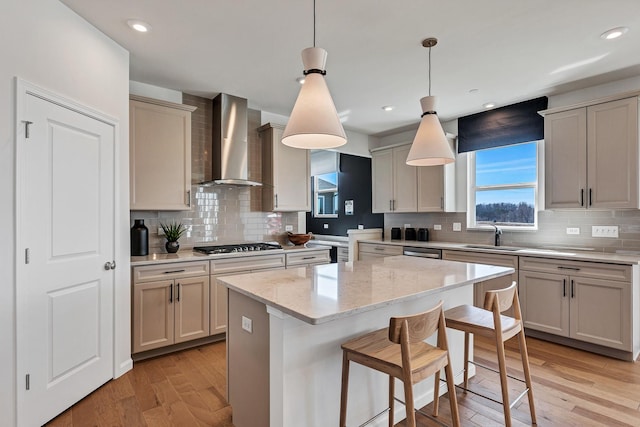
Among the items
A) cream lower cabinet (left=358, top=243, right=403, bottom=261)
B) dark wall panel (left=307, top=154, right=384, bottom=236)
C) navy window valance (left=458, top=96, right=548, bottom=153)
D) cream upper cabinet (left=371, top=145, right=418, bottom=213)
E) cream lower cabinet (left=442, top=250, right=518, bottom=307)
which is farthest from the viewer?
dark wall panel (left=307, top=154, right=384, bottom=236)

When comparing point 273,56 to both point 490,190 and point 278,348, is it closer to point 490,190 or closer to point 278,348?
point 278,348

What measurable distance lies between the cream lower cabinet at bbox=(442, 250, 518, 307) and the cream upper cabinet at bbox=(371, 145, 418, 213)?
1123 mm

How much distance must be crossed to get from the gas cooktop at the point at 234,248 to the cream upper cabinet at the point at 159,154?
0.50 metres

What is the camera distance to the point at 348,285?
6.35ft

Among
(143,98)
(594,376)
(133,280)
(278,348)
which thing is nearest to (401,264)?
(278,348)

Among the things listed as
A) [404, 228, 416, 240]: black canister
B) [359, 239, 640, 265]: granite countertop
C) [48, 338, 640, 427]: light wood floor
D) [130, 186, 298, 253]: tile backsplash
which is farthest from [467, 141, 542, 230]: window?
[130, 186, 298, 253]: tile backsplash

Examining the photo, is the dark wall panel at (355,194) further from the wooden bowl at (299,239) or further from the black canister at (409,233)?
the wooden bowl at (299,239)

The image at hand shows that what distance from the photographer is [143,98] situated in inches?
125

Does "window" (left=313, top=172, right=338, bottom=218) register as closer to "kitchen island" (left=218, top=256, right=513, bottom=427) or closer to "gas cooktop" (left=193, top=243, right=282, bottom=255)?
"gas cooktop" (left=193, top=243, right=282, bottom=255)

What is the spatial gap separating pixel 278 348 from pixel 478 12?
2504mm

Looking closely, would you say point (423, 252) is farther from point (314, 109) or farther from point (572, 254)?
point (314, 109)

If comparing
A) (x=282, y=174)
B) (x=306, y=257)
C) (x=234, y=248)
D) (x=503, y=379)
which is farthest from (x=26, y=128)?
(x=503, y=379)

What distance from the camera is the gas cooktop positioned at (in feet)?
11.6

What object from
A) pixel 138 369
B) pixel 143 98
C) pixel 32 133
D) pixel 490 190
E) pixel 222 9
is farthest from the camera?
pixel 490 190
